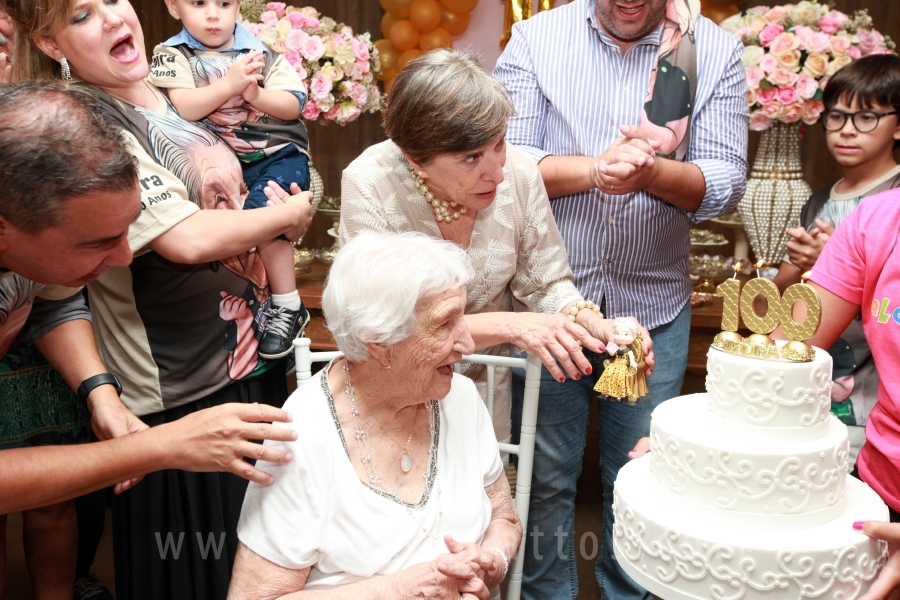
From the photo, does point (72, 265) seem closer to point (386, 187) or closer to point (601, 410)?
point (386, 187)

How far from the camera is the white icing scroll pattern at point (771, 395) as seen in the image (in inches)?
62.1

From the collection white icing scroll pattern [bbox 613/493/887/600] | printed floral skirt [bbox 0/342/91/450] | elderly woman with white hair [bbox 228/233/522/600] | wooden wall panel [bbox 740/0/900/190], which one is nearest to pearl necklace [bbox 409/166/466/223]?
elderly woman with white hair [bbox 228/233/522/600]

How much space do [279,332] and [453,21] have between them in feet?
7.18

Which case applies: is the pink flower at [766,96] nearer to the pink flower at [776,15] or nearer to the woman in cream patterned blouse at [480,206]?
the pink flower at [776,15]

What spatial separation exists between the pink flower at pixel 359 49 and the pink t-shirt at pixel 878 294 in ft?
6.90

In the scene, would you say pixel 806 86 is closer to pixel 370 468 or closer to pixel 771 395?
pixel 771 395

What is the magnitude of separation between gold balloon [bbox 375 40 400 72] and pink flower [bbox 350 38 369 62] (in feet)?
1.27

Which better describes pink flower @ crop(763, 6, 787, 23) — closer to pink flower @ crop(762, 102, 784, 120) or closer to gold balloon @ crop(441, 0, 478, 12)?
pink flower @ crop(762, 102, 784, 120)

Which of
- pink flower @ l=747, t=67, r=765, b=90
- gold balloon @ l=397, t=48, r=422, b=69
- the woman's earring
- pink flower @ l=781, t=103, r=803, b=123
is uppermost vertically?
the woman's earring

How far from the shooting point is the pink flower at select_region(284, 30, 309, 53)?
334 cm

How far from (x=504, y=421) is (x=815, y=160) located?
2.47m

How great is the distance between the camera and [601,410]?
263 centimetres

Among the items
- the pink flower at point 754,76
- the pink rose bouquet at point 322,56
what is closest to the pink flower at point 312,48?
the pink rose bouquet at point 322,56

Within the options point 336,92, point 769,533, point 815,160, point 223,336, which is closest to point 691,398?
point 769,533
